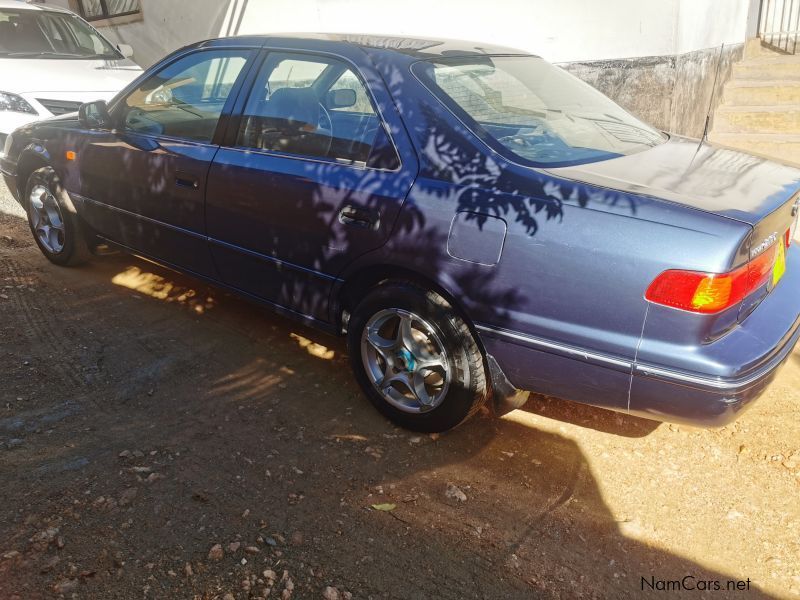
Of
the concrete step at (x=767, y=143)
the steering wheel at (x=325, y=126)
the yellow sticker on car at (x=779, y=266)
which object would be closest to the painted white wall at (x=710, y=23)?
the concrete step at (x=767, y=143)

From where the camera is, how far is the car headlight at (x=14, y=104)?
7176mm

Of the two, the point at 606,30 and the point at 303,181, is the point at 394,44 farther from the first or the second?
the point at 606,30

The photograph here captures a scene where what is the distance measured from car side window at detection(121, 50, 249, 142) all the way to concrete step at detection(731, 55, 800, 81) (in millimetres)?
7603

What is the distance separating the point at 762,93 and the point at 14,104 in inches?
336

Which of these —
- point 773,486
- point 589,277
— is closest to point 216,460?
point 589,277

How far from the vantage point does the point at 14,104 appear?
23.6 feet

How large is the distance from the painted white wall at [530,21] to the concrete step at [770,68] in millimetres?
402

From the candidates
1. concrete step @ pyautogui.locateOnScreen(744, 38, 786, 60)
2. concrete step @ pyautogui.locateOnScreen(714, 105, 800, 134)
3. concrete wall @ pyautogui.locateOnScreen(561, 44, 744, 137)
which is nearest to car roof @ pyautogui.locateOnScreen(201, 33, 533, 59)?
concrete wall @ pyautogui.locateOnScreen(561, 44, 744, 137)

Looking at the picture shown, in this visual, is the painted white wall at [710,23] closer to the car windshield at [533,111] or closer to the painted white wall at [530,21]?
the painted white wall at [530,21]

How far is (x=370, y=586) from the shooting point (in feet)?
8.20

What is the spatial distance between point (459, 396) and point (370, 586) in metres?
0.99

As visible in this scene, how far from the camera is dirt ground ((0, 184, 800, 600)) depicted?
255cm

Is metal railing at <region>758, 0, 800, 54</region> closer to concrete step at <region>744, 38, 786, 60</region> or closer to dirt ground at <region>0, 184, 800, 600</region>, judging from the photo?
concrete step at <region>744, 38, 786, 60</region>

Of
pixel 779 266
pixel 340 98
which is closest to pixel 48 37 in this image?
pixel 340 98
